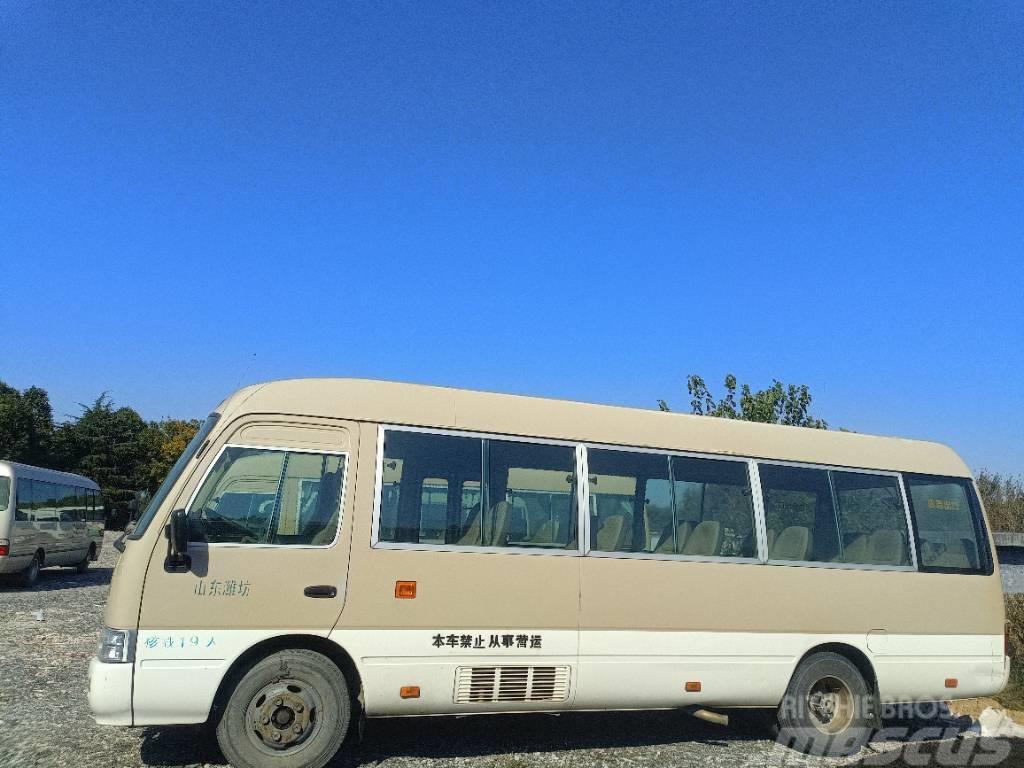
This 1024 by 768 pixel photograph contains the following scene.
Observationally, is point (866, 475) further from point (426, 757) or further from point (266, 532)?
point (266, 532)

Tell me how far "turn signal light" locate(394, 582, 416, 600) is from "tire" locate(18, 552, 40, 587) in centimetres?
1652

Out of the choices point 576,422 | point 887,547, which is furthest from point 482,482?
point 887,547

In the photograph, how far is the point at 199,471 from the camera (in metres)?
6.25

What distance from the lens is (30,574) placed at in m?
19.6

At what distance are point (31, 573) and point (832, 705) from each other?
18288 mm

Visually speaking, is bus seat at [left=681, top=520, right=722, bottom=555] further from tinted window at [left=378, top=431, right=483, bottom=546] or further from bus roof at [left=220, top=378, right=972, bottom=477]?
tinted window at [left=378, top=431, right=483, bottom=546]

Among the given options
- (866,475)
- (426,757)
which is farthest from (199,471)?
(866,475)

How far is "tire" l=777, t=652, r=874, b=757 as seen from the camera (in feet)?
25.6

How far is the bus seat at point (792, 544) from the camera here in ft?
25.9

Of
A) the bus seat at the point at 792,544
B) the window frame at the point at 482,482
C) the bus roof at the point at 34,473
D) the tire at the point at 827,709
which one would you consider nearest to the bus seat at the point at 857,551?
the bus seat at the point at 792,544

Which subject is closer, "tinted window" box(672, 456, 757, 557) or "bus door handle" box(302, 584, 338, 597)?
"bus door handle" box(302, 584, 338, 597)

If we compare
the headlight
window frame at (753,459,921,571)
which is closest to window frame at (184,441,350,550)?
the headlight

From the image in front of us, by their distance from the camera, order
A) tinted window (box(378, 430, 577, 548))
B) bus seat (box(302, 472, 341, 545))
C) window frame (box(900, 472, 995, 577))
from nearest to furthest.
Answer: bus seat (box(302, 472, 341, 545)) → tinted window (box(378, 430, 577, 548)) → window frame (box(900, 472, 995, 577))

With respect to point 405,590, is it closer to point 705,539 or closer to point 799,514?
point 705,539
